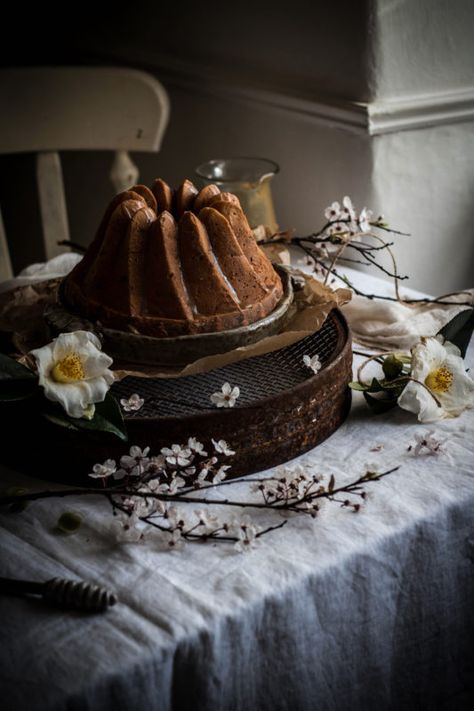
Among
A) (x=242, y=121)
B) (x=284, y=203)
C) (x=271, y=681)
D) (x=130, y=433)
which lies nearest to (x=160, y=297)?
(x=130, y=433)

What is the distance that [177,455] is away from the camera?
79 cm

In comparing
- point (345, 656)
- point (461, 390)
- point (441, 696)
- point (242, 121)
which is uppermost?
point (242, 121)

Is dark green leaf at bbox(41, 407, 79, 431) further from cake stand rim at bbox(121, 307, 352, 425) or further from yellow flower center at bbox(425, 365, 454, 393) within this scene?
yellow flower center at bbox(425, 365, 454, 393)

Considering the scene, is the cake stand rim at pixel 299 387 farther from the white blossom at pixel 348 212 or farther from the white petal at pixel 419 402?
the white blossom at pixel 348 212

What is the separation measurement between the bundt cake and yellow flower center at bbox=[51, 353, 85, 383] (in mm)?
121

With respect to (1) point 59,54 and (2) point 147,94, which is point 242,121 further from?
(1) point 59,54

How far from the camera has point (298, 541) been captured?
29.7 inches

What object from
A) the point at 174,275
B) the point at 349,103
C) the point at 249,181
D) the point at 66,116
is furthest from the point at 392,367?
the point at 66,116

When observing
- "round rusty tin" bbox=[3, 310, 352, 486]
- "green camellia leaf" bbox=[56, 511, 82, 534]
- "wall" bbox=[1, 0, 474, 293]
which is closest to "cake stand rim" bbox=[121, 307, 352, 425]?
"round rusty tin" bbox=[3, 310, 352, 486]

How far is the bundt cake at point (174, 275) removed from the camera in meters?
0.92

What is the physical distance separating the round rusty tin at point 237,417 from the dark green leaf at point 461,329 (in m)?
0.14

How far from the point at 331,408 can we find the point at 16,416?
344mm

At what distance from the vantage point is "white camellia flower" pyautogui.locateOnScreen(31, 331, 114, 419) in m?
0.79

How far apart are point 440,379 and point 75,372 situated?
1.37 feet
